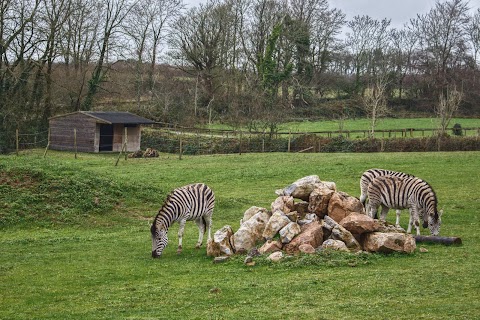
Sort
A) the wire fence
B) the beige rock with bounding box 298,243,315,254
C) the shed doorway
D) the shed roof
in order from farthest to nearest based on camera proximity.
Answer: the shed doorway, the shed roof, the wire fence, the beige rock with bounding box 298,243,315,254

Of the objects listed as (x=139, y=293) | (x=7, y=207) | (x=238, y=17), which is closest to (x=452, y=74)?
(x=238, y=17)

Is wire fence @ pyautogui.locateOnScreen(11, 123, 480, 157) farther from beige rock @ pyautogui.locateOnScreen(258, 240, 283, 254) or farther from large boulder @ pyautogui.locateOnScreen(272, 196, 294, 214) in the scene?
beige rock @ pyautogui.locateOnScreen(258, 240, 283, 254)

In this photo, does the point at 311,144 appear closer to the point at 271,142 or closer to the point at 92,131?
the point at 271,142

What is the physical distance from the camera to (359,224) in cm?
1664

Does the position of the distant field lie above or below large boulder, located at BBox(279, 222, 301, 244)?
above

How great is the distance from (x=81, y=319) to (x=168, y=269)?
Result: 4.33 metres

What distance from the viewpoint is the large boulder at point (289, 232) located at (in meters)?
16.6

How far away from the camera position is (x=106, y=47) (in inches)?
2598

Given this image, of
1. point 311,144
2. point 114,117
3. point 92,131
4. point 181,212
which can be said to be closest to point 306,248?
point 181,212

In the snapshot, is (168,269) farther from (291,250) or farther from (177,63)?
(177,63)

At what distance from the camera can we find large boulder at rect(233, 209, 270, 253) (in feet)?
56.4

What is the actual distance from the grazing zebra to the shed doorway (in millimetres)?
36477

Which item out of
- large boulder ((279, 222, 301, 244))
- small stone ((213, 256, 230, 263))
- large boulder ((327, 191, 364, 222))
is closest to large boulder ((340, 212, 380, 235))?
large boulder ((327, 191, 364, 222))

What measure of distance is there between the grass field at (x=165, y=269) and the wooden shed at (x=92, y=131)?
78.1ft
